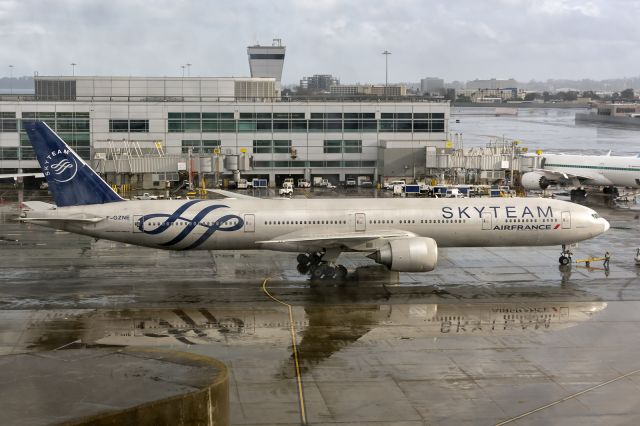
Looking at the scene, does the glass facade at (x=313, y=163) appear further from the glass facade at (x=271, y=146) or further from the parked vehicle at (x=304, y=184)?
the parked vehicle at (x=304, y=184)

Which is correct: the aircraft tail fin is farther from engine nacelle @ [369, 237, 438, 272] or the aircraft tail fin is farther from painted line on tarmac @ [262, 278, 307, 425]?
engine nacelle @ [369, 237, 438, 272]

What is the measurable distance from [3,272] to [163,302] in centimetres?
1232

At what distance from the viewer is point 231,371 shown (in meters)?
29.2

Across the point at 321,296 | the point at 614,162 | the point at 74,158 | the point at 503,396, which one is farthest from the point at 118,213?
the point at 614,162

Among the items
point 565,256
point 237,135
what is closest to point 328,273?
point 565,256

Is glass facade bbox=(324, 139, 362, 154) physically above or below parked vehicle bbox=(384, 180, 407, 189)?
above

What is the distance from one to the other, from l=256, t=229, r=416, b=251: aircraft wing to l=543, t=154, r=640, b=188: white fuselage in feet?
156

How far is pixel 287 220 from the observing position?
45062 millimetres

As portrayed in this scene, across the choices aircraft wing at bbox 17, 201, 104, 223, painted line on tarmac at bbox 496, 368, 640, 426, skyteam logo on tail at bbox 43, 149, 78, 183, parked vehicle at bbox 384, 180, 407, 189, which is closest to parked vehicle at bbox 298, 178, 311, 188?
parked vehicle at bbox 384, 180, 407, 189

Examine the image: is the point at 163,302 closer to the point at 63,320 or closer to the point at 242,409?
the point at 63,320

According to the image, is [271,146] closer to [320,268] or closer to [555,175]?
[555,175]

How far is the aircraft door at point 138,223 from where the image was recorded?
44156 millimetres

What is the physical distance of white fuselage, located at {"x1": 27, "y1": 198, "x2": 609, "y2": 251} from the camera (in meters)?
44.3

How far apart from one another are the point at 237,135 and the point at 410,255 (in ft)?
183
